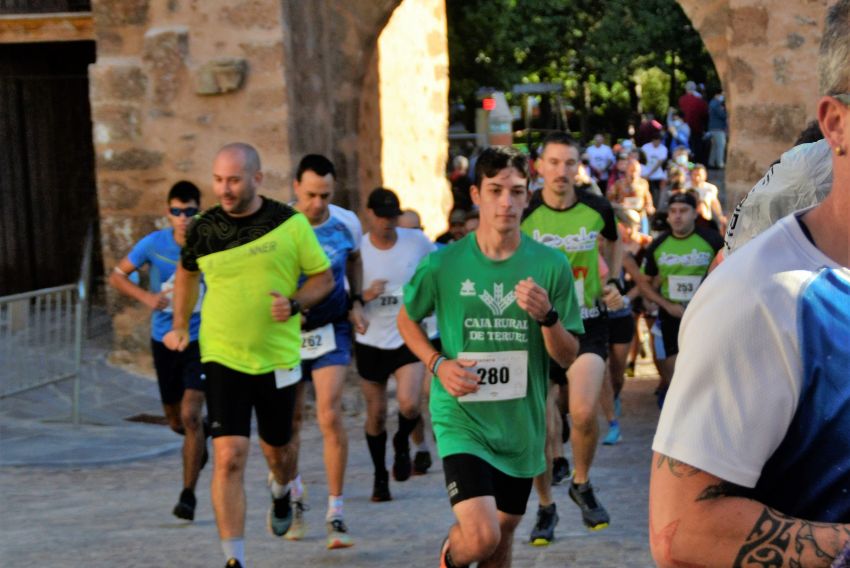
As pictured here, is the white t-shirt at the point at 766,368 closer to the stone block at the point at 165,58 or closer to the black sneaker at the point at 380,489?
the black sneaker at the point at 380,489

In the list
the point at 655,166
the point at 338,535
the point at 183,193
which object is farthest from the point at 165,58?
the point at 655,166

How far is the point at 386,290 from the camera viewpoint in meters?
8.59

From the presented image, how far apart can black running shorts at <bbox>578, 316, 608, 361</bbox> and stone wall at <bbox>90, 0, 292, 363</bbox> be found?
164 inches

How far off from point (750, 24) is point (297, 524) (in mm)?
5353

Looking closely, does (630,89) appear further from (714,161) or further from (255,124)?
(255,124)

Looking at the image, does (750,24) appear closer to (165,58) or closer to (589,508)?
(165,58)

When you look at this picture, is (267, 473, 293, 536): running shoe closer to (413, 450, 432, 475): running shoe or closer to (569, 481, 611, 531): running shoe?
(569, 481, 611, 531): running shoe

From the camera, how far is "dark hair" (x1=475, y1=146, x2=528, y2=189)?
560 centimetres

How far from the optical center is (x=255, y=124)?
11195 mm

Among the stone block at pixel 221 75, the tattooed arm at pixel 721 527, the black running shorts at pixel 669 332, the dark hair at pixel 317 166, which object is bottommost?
the black running shorts at pixel 669 332

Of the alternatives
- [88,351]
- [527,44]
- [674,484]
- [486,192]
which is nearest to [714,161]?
[527,44]

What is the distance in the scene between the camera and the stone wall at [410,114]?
13.8m

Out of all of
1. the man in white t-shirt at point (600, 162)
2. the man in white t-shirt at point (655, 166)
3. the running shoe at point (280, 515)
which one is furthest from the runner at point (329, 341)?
the man in white t-shirt at point (600, 162)

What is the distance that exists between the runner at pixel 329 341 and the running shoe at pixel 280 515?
0.35 feet
